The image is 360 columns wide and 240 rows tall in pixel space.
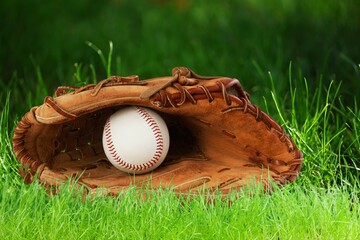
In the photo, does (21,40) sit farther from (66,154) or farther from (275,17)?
(66,154)

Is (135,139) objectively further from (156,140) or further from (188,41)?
(188,41)

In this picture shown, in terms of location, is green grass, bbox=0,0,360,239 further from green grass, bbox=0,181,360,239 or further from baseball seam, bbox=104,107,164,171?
baseball seam, bbox=104,107,164,171

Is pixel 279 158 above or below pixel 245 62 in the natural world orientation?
above

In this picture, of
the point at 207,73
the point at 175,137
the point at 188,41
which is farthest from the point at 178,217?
the point at 188,41

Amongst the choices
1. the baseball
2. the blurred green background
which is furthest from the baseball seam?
the blurred green background

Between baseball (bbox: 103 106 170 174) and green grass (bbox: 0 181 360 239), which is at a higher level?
baseball (bbox: 103 106 170 174)

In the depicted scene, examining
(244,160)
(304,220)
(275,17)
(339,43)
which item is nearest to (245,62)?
(339,43)
